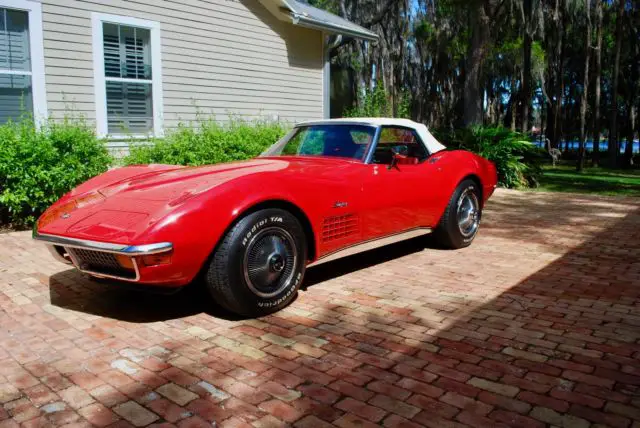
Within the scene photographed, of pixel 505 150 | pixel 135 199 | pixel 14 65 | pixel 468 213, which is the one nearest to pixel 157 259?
pixel 135 199

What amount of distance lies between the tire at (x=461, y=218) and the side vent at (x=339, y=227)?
161 cm

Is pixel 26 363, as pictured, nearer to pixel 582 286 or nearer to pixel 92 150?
pixel 582 286

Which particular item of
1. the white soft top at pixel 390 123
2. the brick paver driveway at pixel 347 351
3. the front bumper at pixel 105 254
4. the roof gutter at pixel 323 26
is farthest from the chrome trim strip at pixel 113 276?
the roof gutter at pixel 323 26

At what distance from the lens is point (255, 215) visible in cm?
365

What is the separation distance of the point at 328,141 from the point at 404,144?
107cm

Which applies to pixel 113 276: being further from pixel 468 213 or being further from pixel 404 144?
pixel 468 213

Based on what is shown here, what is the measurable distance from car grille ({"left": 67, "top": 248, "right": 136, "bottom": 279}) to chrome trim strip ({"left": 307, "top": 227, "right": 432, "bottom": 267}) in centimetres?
141

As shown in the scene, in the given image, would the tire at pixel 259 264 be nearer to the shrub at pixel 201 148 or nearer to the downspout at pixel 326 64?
the shrub at pixel 201 148

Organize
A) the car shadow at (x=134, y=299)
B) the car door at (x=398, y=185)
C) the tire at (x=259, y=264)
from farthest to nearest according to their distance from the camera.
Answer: the car door at (x=398, y=185) → the car shadow at (x=134, y=299) → the tire at (x=259, y=264)

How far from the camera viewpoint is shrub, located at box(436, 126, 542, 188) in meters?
12.6

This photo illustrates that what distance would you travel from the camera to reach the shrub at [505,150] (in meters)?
12.6

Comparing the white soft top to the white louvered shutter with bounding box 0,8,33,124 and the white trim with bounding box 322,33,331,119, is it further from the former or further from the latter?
the white trim with bounding box 322,33,331,119

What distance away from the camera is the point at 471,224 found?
20.2ft

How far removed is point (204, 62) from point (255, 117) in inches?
62.9
